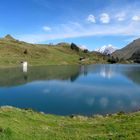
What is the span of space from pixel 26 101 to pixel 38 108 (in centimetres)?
913

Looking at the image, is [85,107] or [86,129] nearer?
[86,129]

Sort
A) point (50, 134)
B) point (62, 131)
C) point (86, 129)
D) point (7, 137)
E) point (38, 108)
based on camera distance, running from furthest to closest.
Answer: point (38, 108) < point (86, 129) < point (62, 131) < point (50, 134) < point (7, 137)

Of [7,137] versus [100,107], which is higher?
[7,137]

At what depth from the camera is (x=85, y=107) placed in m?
58.4

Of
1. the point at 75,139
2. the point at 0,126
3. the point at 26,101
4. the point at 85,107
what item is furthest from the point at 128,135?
the point at 26,101

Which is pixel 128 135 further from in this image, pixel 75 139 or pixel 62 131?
pixel 62 131

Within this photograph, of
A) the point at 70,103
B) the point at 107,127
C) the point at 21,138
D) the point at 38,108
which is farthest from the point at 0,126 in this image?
the point at 70,103

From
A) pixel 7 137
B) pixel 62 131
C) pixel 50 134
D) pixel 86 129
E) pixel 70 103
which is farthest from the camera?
pixel 70 103

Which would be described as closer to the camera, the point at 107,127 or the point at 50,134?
the point at 50,134

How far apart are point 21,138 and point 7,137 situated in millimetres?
1218

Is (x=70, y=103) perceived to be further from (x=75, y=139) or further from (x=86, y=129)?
(x=75, y=139)

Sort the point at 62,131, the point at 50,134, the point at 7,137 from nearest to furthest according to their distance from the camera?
the point at 7,137 → the point at 50,134 → the point at 62,131

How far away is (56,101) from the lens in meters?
65.6

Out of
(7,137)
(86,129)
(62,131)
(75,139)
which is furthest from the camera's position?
(86,129)
